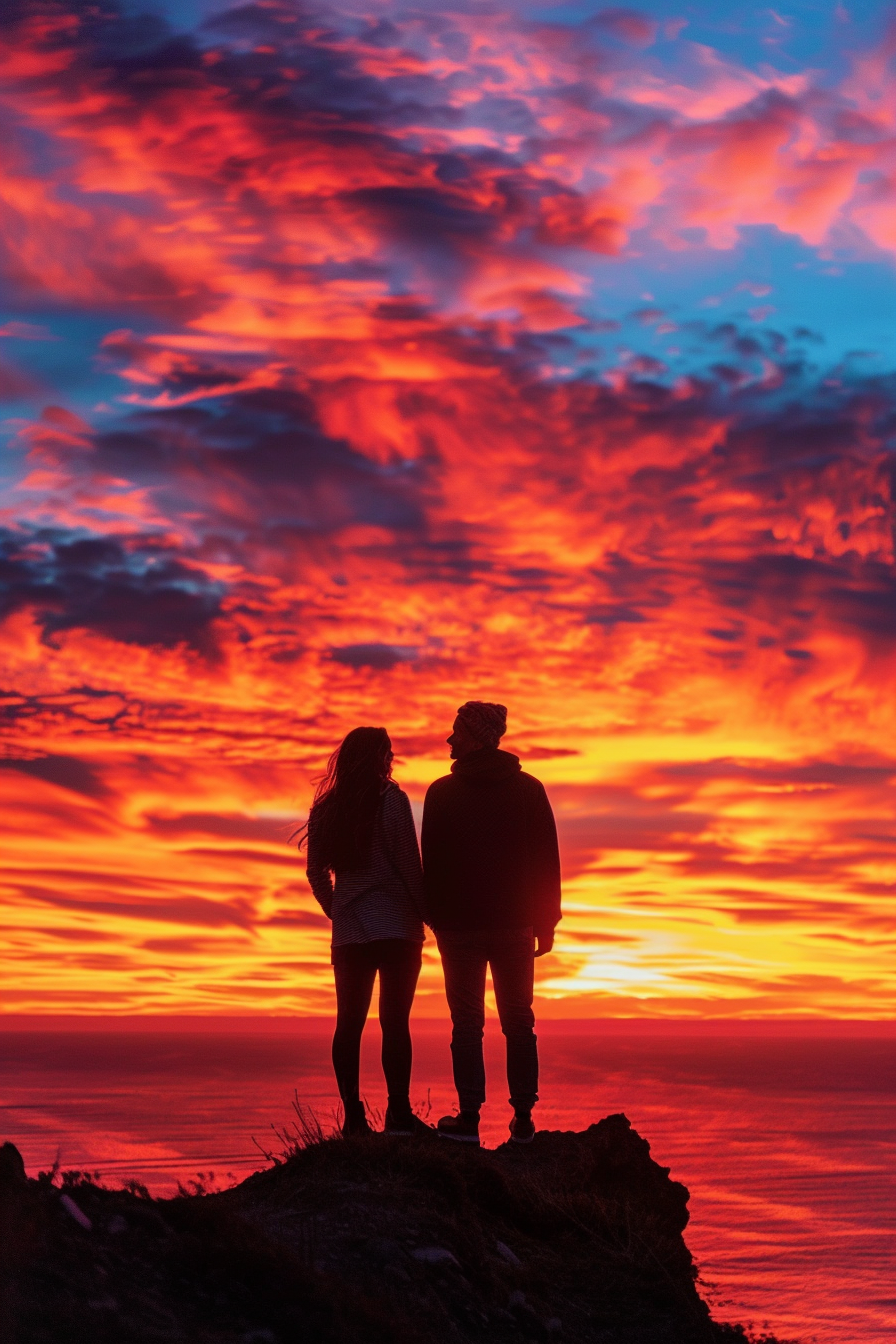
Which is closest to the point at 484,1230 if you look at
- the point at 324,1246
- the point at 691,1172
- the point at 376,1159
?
the point at 376,1159

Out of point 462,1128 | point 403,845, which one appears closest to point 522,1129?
point 462,1128

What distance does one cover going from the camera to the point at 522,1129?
29.4 ft

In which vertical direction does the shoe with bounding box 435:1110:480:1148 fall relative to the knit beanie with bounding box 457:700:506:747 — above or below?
below

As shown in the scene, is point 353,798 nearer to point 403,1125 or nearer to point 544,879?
point 544,879

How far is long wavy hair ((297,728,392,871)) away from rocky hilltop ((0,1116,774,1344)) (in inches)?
69.7

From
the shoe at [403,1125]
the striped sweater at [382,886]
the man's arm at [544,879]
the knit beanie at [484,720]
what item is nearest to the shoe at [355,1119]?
the shoe at [403,1125]

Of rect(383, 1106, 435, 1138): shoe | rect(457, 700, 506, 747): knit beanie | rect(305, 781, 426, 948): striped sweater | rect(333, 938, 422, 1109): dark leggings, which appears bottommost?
rect(383, 1106, 435, 1138): shoe

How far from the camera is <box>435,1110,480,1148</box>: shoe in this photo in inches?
324

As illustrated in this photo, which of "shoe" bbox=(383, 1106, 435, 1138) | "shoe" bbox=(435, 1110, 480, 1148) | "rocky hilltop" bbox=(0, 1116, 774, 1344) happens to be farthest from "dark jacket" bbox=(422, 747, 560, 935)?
"rocky hilltop" bbox=(0, 1116, 774, 1344)

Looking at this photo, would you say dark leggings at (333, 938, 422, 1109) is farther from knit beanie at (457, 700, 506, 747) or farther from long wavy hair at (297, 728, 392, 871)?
knit beanie at (457, 700, 506, 747)

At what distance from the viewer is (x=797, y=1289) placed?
81.4 metres

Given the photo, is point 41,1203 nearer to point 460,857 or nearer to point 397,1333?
point 397,1333

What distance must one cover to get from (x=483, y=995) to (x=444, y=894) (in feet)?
2.65

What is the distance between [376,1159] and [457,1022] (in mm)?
1370
